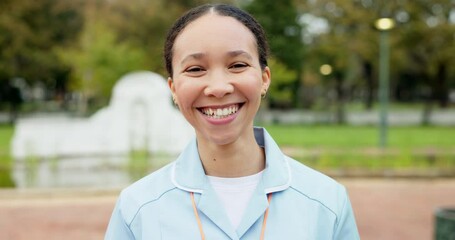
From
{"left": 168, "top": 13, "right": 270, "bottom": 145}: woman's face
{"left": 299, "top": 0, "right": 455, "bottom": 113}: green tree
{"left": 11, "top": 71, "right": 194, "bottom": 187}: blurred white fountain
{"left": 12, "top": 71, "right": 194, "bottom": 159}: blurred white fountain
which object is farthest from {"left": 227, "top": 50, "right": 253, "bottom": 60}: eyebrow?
{"left": 299, "top": 0, "right": 455, "bottom": 113}: green tree

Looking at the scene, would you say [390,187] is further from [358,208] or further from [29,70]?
[29,70]

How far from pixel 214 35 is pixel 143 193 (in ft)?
1.51

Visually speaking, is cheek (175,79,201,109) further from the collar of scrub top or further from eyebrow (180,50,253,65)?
the collar of scrub top

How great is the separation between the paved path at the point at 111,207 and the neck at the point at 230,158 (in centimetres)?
597

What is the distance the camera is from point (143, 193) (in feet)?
5.26

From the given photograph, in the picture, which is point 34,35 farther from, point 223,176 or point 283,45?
point 223,176

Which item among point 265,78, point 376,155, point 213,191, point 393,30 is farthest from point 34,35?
point 213,191

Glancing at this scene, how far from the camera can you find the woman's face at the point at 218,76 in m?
1.52

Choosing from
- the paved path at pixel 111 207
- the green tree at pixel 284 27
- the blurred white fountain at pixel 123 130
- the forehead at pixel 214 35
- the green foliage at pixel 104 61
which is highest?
the green tree at pixel 284 27

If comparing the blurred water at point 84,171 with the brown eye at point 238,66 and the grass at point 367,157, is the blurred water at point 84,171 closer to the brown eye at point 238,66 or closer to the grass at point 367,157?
the grass at point 367,157

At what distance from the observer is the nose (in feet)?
4.97

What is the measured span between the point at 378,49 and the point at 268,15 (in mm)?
6123

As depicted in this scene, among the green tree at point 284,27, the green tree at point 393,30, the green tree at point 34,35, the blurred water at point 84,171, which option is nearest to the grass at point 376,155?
the blurred water at point 84,171

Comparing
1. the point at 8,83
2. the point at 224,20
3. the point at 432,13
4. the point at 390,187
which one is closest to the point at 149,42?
the point at 8,83
